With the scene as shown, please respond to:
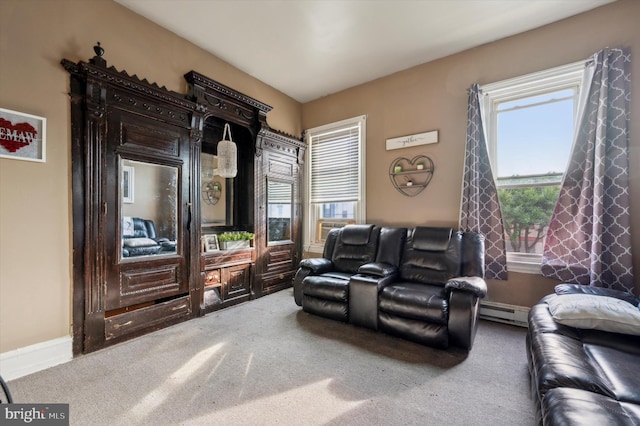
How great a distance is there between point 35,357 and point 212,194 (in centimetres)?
227

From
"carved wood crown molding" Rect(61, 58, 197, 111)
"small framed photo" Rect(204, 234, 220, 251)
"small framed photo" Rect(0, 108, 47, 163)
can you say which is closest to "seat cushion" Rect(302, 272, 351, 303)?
"small framed photo" Rect(204, 234, 220, 251)

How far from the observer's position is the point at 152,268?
8.90 ft

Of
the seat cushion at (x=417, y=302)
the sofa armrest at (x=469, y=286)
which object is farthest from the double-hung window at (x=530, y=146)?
the seat cushion at (x=417, y=302)

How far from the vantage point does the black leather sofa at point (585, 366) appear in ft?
3.30

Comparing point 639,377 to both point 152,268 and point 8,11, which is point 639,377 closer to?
point 152,268

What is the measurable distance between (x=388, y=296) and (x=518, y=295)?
1553 millimetres

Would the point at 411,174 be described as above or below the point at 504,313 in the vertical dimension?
above

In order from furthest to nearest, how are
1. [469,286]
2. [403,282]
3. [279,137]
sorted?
[279,137] → [403,282] → [469,286]

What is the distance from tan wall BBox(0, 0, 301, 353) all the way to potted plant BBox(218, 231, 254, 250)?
1.47 meters

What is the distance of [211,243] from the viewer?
131 inches

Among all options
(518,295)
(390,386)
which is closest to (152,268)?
(390,386)

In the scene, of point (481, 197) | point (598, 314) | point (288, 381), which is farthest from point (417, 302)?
point (481, 197)

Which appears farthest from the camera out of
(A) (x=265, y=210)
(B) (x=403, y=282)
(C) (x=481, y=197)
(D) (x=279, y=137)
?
(D) (x=279, y=137)

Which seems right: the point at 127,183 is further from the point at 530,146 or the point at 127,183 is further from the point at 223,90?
the point at 530,146
